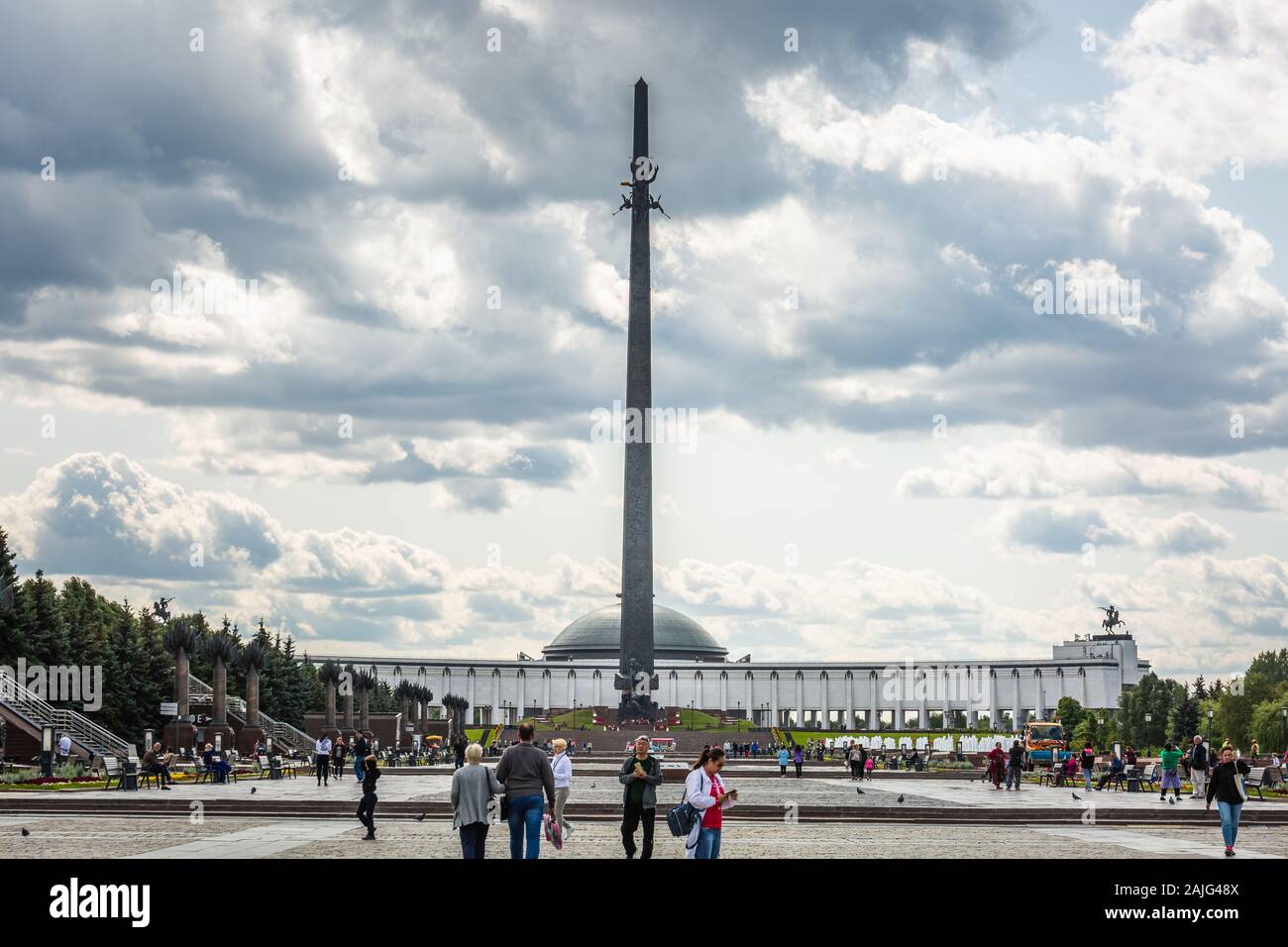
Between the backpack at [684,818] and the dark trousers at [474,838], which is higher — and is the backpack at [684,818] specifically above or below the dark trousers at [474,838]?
above

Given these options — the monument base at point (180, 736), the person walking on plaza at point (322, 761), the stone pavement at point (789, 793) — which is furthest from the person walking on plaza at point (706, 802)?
the monument base at point (180, 736)

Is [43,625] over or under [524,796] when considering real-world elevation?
over

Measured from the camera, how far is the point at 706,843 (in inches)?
563

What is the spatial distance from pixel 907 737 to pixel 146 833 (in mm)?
108810

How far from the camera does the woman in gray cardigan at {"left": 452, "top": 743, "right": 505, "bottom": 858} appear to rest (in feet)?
48.2

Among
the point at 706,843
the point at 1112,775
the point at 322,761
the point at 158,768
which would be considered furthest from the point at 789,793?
the point at 706,843

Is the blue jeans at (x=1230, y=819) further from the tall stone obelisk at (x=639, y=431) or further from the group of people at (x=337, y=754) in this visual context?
the tall stone obelisk at (x=639, y=431)

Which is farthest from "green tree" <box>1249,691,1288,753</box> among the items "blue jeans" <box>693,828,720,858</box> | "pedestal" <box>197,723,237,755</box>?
"blue jeans" <box>693,828,720,858</box>

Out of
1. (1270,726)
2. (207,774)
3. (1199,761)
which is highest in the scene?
(1199,761)

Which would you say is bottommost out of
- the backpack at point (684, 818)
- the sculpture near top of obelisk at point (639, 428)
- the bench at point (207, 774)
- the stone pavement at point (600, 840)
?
the bench at point (207, 774)

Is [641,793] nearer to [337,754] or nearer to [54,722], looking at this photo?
[337,754]

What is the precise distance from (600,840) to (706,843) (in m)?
8.02

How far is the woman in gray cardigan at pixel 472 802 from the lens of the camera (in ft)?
48.2
